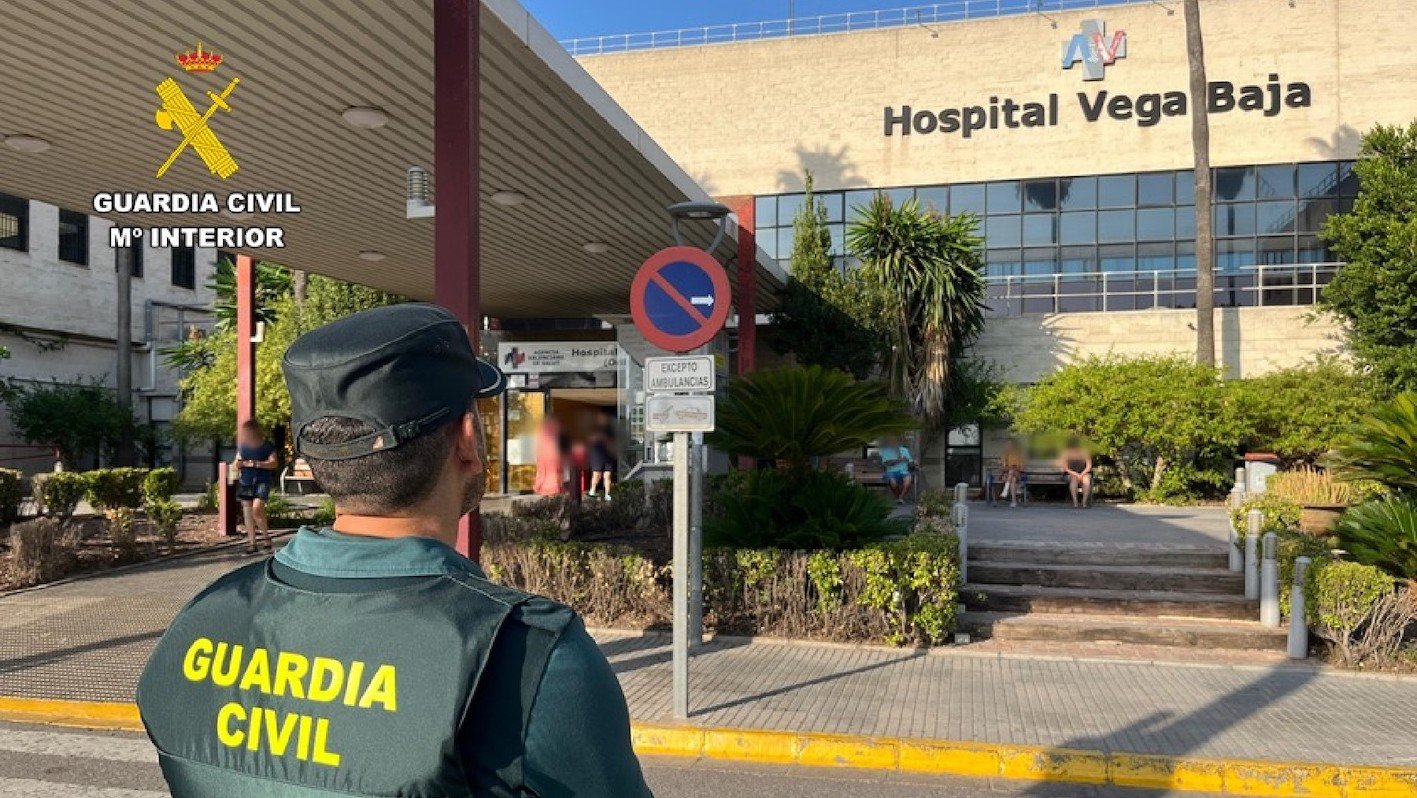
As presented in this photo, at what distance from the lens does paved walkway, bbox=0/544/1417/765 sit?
18.9ft

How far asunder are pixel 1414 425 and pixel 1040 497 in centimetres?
1316

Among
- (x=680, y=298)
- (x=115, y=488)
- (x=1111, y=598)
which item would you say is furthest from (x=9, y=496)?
(x=1111, y=598)

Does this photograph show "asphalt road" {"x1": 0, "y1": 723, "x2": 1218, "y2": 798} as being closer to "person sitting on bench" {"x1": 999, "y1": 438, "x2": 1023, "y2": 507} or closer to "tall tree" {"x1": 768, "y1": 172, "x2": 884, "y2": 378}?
"person sitting on bench" {"x1": 999, "y1": 438, "x2": 1023, "y2": 507}

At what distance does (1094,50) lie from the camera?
2503cm

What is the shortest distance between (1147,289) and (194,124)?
21.9m

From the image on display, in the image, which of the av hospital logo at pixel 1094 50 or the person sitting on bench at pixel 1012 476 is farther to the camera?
the av hospital logo at pixel 1094 50

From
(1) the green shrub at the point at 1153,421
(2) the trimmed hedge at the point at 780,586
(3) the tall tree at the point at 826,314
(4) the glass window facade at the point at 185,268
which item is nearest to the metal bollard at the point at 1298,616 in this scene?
(2) the trimmed hedge at the point at 780,586

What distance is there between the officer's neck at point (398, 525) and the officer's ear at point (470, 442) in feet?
0.29

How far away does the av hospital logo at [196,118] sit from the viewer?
7.68 meters

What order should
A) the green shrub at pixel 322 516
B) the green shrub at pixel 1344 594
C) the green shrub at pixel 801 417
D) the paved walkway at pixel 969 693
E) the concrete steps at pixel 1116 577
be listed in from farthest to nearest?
1. the green shrub at pixel 322 516
2. the concrete steps at pixel 1116 577
3. the green shrub at pixel 801 417
4. the green shrub at pixel 1344 594
5. the paved walkway at pixel 969 693

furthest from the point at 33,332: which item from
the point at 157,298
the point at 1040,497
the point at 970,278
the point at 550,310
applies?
the point at 1040,497

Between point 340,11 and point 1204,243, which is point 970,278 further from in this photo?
point 340,11

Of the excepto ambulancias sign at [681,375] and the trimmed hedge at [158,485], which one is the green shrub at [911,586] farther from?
the trimmed hedge at [158,485]

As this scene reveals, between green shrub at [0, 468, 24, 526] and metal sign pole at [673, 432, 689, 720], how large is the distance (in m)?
11.5
